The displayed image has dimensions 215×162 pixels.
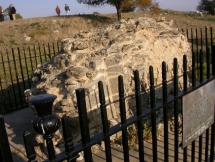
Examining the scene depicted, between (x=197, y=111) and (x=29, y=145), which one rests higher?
(x=29, y=145)

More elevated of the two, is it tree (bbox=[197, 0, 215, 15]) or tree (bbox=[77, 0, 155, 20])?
tree (bbox=[77, 0, 155, 20])

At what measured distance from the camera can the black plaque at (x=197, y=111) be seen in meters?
3.09

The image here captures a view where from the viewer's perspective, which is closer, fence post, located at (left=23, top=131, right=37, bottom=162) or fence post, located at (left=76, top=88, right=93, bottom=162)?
fence post, located at (left=23, top=131, right=37, bottom=162)

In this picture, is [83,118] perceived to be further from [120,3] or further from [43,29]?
[120,3]

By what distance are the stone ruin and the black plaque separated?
1.92 meters

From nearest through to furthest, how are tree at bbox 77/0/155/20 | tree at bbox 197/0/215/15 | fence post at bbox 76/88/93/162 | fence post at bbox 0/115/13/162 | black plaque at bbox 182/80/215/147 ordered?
fence post at bbox 0/115/13/162
fence post at bbox 76/88/93/162
black plaque at bbox 182/80/215/147
tree at bbox 77/0/155/20
tree at bbox 197/0/215/15

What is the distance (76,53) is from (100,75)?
74 centimetres

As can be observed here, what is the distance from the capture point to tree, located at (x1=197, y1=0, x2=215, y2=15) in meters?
41.4

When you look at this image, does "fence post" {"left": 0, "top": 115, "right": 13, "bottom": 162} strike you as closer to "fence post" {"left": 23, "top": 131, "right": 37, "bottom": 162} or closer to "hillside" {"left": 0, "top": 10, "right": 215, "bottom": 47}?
"fence post" {"left": 23, "top": 131, "right": 37, "bottom": 162}

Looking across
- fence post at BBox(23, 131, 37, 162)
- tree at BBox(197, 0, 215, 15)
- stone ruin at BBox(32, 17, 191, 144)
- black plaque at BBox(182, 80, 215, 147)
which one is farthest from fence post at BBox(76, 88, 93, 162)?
tree at BBox(197, 0, 215, 15)

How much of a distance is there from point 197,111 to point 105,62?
7.89ft

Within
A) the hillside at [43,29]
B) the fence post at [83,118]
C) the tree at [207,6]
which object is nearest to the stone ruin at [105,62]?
the fence post at [83,118]

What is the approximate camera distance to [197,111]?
3.26 meters

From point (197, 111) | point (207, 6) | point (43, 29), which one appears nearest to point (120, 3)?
point (43, 29)
